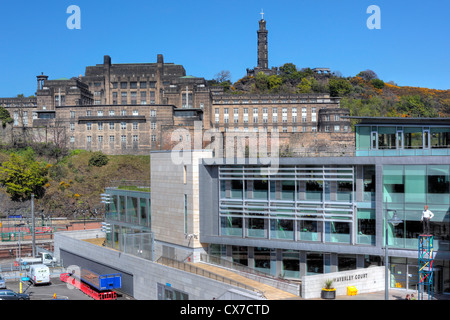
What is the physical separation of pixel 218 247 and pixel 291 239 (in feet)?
19.5

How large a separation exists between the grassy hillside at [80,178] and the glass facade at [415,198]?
177ft

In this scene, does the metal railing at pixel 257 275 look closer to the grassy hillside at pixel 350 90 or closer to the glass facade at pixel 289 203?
the glass facade at pixel 289 203

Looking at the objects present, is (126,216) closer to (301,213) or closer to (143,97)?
(301,213)

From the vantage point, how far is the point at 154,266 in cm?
3541

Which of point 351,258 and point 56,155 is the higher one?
point 56,155

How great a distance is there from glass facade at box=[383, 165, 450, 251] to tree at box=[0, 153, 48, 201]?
59966 millimetres

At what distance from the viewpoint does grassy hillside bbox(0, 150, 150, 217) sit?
75.4 m

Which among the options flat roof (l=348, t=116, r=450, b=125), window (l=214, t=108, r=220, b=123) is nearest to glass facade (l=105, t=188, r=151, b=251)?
flat roof (l=348, t=116, r=450, b=125)

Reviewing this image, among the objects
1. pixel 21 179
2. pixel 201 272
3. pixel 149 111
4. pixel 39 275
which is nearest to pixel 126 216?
pixel 39 275

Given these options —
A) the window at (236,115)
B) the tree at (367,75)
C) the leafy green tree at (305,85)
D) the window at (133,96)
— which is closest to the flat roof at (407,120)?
the window at (236,115)
